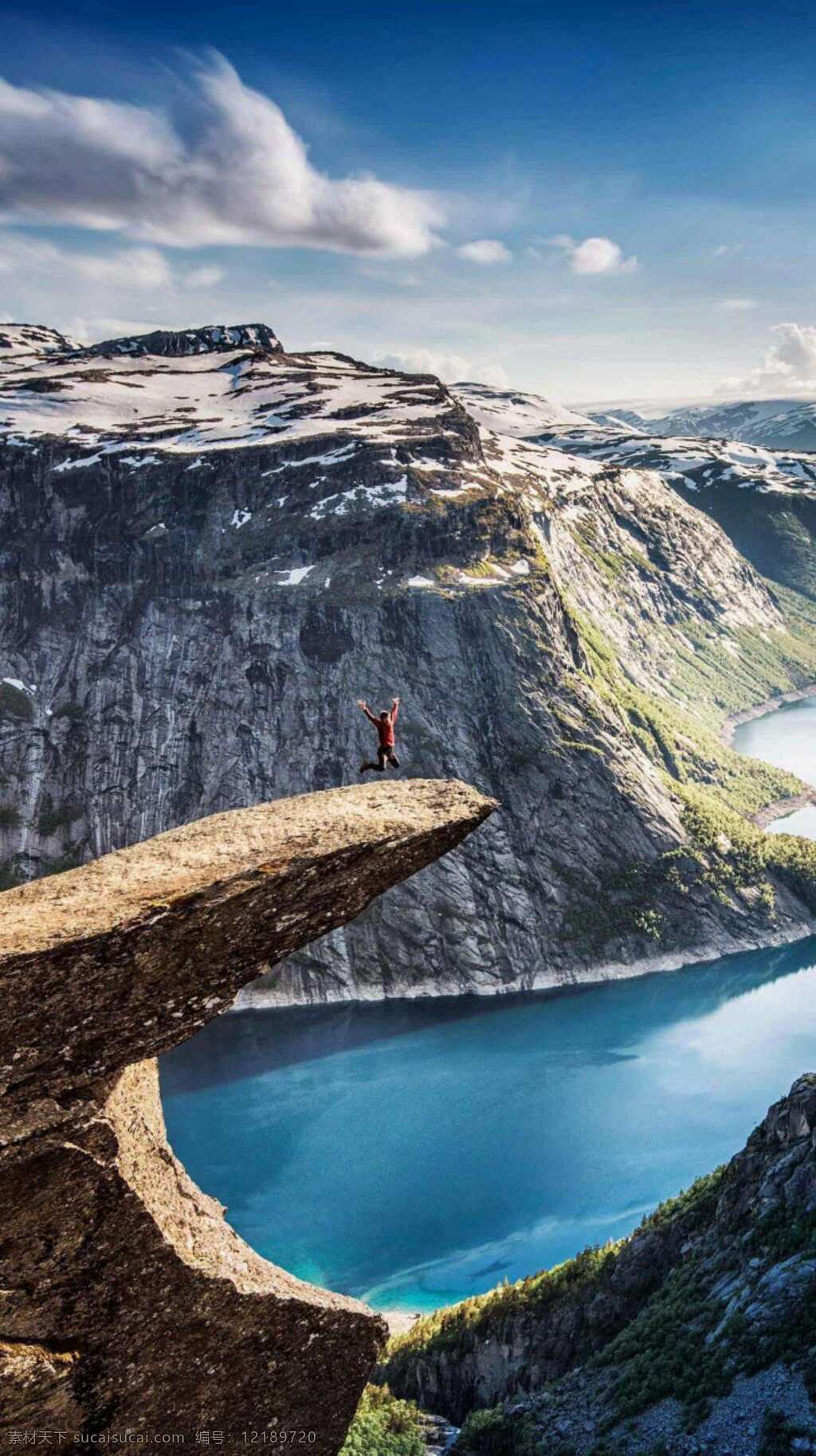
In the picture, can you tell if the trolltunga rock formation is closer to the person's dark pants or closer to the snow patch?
the person's dark pants

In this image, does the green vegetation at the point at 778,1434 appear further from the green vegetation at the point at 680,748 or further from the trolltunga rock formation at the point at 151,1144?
the green vegetation at the point at 680,748

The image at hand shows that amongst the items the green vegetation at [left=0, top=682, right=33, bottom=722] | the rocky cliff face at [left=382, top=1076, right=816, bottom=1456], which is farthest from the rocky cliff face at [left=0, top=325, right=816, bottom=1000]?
the rocky cliff face at [left=382, top=1076, right=816, bottom=1456]

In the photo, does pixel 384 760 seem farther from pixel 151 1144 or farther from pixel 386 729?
pixel 151 1144

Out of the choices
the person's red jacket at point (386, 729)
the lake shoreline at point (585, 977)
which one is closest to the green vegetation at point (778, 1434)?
the person's red jacket at point (386, 729)

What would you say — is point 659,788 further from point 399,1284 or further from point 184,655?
point 399,1284

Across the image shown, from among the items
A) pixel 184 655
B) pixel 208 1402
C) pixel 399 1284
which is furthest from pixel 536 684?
pixel 208 1402

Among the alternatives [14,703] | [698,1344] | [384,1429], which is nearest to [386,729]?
[698,1344]
